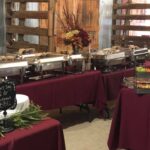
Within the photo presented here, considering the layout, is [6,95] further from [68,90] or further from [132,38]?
[132,38]

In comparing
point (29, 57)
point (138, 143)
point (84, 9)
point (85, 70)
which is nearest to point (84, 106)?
point (85, 70)

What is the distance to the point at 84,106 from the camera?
181 inches

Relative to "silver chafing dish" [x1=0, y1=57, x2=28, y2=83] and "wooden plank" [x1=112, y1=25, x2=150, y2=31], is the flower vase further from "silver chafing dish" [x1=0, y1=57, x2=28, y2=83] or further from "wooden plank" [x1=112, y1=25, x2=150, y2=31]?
"wooden plank" [x1=112, y1=25, x2=150, y2=31]

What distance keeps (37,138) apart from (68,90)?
181 centimetres

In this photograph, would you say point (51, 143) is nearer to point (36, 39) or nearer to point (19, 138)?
point (19, 138)

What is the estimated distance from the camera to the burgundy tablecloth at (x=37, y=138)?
2.01 meters

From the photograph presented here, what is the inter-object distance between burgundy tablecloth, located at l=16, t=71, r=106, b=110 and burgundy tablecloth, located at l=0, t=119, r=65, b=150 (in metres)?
1.22

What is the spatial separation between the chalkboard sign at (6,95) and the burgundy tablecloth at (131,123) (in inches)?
50.5

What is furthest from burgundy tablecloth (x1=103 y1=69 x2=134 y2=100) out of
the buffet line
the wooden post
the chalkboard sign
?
the chalkboard sign

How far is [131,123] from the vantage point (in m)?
3.12

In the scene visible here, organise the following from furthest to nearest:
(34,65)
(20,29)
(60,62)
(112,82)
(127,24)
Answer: (127,24) < (20,29) < (112,82) < (60,62) < (34,65)

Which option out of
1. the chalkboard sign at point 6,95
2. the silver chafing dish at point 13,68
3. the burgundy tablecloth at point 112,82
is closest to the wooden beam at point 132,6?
the burgundy tablecloth at point 112,82

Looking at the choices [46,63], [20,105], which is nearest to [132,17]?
[46,63]

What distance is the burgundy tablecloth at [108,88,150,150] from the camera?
3.00 metres
